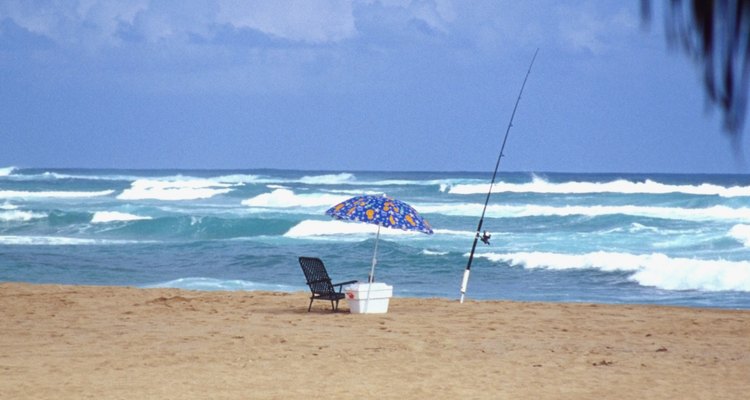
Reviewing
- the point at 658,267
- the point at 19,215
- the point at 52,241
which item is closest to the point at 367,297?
the point at 658,267

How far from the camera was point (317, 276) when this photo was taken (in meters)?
10.6

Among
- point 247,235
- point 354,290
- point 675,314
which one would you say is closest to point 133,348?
point 354,290

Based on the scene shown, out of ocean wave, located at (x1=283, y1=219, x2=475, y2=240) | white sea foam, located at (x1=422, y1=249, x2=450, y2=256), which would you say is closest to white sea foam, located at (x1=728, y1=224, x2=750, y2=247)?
ocean wave, located at (x1=283, y1=219, x2=475, y2=240)

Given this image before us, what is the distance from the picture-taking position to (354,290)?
1041cm

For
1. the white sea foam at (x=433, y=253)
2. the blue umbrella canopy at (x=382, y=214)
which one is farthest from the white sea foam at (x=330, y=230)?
the blue umbrella canopy at (x=382, y=214)

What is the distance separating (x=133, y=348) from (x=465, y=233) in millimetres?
19197

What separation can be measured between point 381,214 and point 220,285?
214 inches

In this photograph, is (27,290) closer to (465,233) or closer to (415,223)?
(415,223)

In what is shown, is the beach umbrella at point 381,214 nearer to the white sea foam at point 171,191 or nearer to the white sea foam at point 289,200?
the white sea foam at point 289,200

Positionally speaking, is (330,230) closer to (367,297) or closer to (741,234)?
(741,234)

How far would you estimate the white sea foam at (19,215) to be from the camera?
1190 inches

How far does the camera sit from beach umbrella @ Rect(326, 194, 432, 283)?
10195 millimetres

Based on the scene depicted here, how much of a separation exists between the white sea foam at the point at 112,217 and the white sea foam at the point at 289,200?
9.01 metres

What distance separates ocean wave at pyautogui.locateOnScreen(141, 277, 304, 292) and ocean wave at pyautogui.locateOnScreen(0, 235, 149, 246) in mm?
7608
